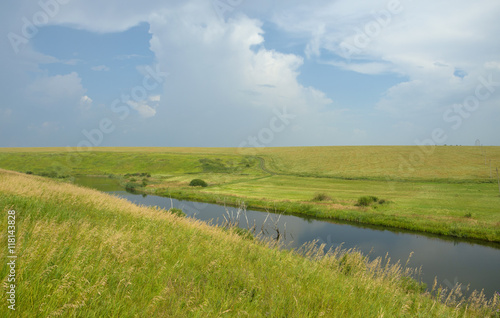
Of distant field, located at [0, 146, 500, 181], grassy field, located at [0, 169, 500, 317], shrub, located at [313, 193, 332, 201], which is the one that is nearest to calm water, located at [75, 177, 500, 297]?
shrub, located at [313, 193, 332, 201]

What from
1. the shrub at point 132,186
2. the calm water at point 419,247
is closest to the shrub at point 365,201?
the calm water at point 419,247

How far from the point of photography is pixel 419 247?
25.2 metres

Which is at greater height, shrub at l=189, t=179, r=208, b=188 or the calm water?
shrub at l=189, t=179, r=208, b=188

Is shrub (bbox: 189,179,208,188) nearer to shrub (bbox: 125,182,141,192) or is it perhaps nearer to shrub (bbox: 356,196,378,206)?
shrub (bbox: 125,182,141,192)

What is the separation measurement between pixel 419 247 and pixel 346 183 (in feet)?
115

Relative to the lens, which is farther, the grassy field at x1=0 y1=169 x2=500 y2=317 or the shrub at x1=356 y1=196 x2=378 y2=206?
the shrub at x1=356 y1=196 x2=378 y2=206

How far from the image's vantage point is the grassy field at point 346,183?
33062mm

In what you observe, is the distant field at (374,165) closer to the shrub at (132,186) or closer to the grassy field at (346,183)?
the grassy field at (346,183)

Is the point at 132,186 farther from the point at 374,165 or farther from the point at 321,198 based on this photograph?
the point at 374,165

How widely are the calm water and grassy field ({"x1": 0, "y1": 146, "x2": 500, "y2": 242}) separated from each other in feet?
8.91

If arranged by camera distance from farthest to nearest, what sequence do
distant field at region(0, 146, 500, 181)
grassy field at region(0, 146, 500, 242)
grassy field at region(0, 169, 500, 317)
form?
distant field at region(0, 146, 500, 181) → grassy field at region(0, 146, 500, 242) → grassy field at region(0, 169, 500, 317)

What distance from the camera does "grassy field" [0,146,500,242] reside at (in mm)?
33062

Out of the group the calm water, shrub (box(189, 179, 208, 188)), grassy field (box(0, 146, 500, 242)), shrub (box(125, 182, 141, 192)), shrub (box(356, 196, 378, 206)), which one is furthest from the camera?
shrub (box(125, 182, 141, 192))

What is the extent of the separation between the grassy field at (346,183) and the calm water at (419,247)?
2715 mm
